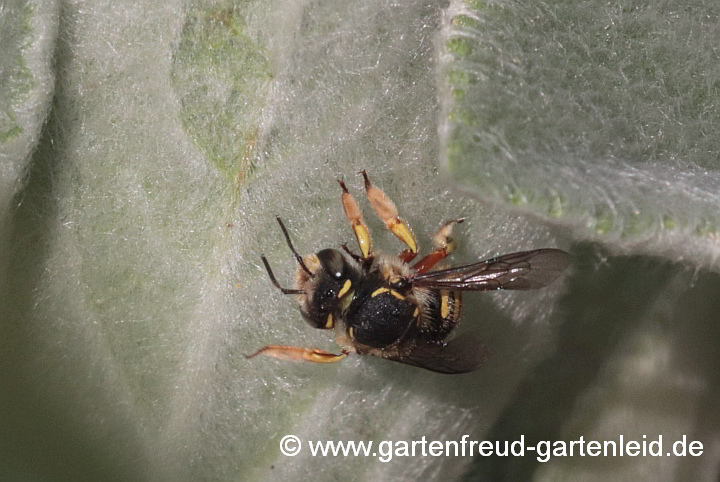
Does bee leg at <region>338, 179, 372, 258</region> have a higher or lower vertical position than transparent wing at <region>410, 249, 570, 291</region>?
higher

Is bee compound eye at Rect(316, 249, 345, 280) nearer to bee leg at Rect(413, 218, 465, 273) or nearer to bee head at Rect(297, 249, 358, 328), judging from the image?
bee head at Rect(297, 249, 358, 328)

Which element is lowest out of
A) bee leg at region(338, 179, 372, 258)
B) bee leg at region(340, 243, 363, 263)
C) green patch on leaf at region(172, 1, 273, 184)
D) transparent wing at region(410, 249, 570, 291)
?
transparent wing at region(410, 249, 570, 291)

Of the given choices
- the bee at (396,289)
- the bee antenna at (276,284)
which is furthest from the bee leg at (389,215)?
the bee antenna at (276,284)

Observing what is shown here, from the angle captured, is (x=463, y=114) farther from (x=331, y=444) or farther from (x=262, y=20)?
(x=331, y=444)

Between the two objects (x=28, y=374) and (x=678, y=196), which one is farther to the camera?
(x=28, y=374)

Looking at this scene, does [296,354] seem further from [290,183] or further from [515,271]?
[515,271]

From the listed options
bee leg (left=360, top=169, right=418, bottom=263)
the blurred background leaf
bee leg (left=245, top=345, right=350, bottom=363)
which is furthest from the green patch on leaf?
bee leg (left=245, top=345, right=350, bottom=363)

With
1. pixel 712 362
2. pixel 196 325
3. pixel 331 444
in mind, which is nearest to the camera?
pixel 196 325

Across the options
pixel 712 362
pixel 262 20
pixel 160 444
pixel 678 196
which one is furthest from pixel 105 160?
pixel 712 362
